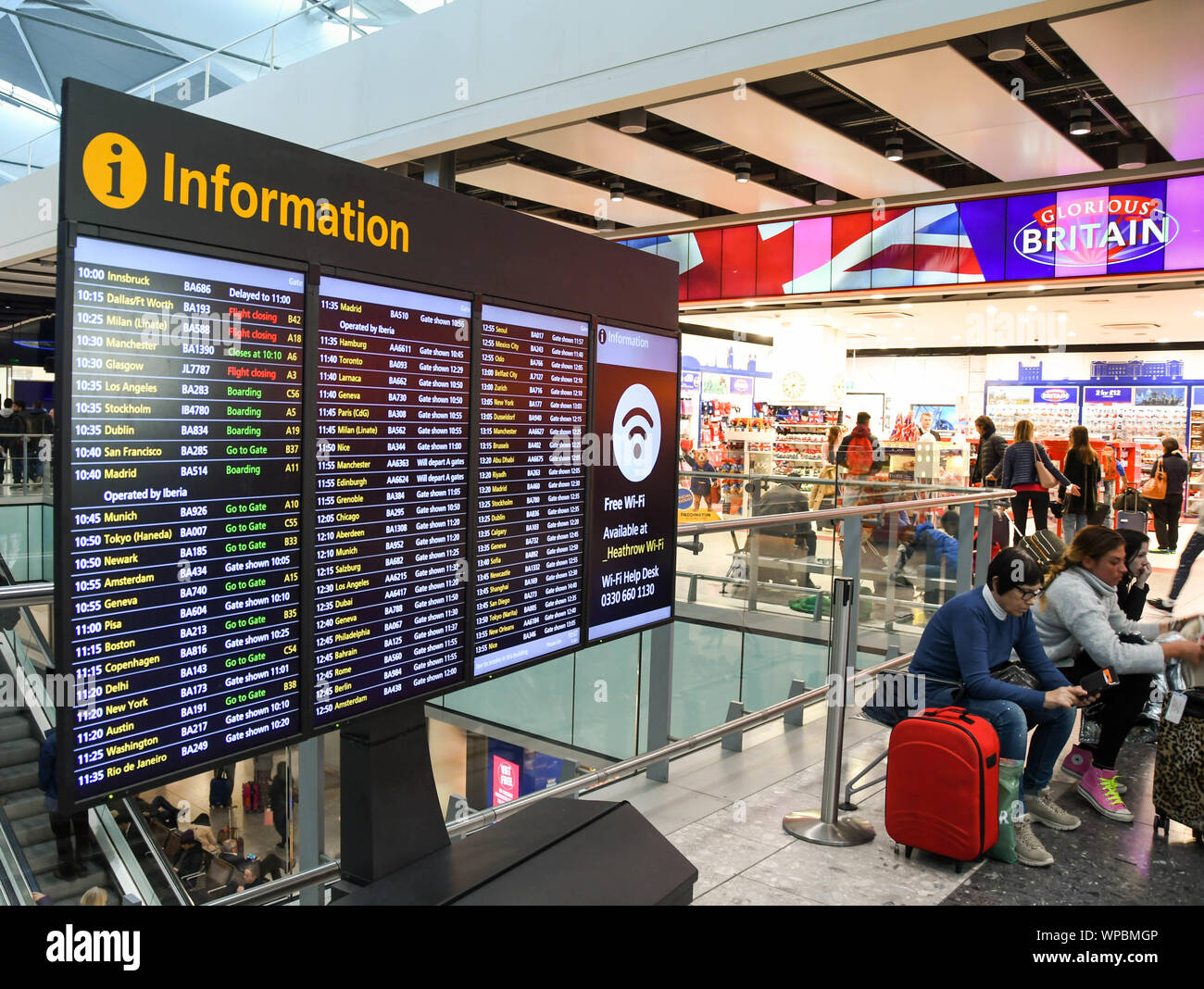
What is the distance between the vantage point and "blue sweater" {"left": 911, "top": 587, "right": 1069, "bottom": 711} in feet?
10.9

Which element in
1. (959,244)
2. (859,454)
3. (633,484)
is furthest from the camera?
(959,244)

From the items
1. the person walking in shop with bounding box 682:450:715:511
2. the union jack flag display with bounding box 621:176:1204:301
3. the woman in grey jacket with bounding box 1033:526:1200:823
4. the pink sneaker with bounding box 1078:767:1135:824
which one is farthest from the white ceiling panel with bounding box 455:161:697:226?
the pink sneaker with bounding box 1078:767:1135:824

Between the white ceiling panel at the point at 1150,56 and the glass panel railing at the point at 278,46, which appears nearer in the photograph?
the white ceiling panel at the point at 1150,56

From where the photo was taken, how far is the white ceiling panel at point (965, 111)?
19.2 ft

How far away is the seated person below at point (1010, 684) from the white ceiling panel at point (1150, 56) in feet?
11.8

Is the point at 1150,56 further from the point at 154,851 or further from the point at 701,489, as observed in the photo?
the point at 154,851

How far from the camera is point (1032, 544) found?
19.7 feet

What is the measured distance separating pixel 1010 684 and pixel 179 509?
292 cm

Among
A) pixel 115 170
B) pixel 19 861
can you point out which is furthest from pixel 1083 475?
pixel 115 170

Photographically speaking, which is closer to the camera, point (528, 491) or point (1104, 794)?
point (528, 491)

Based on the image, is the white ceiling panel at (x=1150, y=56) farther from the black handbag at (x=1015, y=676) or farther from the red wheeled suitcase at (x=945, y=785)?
the red wheeled suitcase at (x=945, y=785)

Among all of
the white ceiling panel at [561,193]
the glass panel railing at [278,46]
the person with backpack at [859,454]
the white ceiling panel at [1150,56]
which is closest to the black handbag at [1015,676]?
the white ceiling panel at [1150,56]

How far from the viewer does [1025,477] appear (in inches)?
364

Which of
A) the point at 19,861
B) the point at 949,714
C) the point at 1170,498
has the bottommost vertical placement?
the point at 19,861
